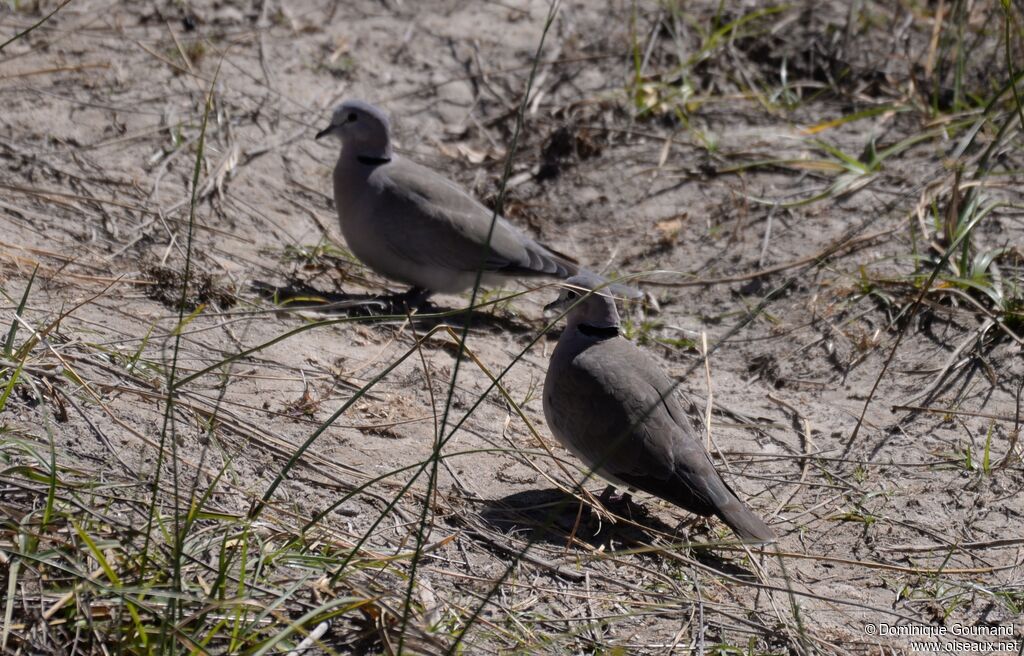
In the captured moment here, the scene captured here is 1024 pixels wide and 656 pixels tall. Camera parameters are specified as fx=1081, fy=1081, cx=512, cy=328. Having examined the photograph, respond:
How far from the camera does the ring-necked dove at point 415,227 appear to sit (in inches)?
191

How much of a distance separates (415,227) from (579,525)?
6.45 feet

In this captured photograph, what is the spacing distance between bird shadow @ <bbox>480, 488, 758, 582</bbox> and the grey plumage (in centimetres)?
165

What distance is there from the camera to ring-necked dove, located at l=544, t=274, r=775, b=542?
3.19 metres

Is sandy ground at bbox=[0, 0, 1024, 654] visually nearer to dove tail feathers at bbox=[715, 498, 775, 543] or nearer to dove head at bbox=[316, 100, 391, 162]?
dove tail feathers at bbox=[715, 498, 775, 543]

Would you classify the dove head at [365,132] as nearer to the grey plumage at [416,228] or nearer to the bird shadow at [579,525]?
the grey plumage at [416,228]

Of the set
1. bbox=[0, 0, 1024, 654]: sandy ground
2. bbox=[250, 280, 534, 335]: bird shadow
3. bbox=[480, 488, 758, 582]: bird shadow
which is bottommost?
bbox=[250, 280, 534, 335]: bird shadow

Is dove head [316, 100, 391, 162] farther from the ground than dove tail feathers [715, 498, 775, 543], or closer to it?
farther from the ground

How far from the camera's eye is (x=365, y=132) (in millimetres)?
5043

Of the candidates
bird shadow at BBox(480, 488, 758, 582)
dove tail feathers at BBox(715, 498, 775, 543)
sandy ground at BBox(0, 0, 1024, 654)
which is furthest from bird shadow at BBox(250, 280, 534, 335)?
dove tail feathers at BBox(715, 498, 775, 543)

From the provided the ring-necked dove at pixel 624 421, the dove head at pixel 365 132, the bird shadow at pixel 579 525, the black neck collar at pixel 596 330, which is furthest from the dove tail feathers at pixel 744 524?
the dove head at pixel 365 132

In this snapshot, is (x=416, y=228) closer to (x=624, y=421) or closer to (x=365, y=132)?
(x=365, y=132)

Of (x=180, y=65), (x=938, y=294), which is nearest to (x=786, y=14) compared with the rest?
(x=938, y=294)

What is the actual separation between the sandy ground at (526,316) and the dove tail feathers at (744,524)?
0.11 metres

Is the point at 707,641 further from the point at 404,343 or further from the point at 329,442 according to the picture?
the point at 404,343
